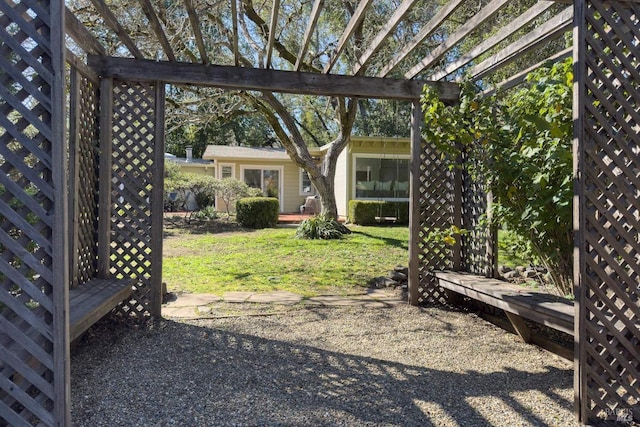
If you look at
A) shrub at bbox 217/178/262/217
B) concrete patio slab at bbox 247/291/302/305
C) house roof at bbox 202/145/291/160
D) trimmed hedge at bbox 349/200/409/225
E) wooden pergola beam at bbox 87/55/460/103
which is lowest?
concrete patio slab at bbox 247/291/302/305

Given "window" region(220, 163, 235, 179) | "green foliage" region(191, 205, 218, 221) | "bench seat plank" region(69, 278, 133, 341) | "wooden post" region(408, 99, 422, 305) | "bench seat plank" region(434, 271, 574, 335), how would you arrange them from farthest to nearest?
1. "window" region(220, 163, 235, 179)
2. "green foliage" region(191, 205, 218, 221)
3. "wooden post" region(408, 99, 422, 305)
4. "bench seat plank" region(434, 271, 574, 335)
5. "bench seat plank" region(69, 278, 133, 341)

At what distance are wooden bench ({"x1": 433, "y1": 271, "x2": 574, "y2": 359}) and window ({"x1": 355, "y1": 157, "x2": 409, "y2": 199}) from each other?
10100mm

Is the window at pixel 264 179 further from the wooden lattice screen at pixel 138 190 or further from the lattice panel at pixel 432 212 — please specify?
the wooden lattice screen at pixel 138 190

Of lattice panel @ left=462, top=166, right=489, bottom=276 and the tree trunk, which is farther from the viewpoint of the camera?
the tree trunk

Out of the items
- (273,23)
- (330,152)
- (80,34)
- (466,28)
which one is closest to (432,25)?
(466,28)

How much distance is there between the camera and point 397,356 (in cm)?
348

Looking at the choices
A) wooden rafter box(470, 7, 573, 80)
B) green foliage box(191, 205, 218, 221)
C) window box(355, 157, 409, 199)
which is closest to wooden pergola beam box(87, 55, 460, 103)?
wooden rafter box(470, 7, 573, 80)

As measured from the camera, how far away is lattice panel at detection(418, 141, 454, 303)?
5.01 metres

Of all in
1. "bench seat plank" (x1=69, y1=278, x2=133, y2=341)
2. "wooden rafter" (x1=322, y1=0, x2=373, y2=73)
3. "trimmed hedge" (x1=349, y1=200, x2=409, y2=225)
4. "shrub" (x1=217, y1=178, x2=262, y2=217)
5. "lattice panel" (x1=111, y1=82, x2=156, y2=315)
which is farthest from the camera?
"shrub" (x1=217, y1=178, x2=262, y2=217)

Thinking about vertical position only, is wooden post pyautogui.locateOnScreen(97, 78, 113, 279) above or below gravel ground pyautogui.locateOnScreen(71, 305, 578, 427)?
above

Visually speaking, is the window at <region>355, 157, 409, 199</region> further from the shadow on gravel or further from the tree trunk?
the shadow on gravel

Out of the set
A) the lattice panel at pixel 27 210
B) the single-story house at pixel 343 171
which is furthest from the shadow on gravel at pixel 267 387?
the single-story house at pixel 343 171

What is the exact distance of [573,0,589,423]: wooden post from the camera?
2391 mm

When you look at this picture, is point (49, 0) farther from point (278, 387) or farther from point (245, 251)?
point (245, 251)
